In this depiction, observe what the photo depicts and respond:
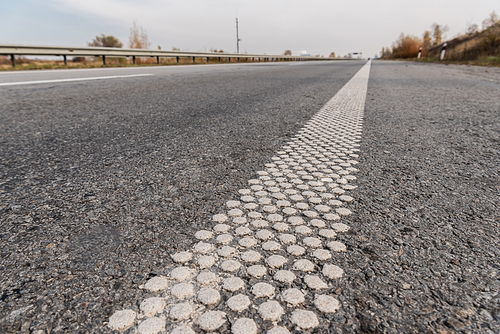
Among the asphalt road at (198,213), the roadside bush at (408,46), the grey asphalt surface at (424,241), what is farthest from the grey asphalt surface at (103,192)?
the roadside bush at (408,46)

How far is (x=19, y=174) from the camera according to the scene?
1.28 metres

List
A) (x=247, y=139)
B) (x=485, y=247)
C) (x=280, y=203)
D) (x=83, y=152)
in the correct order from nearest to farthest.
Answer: (x=485, y=247) < (x=280, y=203) < (x=83, y=152) < (x=247, y=139)

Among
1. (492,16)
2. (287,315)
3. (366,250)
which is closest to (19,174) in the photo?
(287,315)

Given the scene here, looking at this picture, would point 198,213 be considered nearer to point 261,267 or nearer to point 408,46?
point 261,267

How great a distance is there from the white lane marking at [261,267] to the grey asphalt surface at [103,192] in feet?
0.18

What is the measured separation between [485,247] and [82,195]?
1.27 meters

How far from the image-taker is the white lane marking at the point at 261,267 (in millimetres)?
594

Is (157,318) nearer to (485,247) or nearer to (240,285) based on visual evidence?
(240,285)

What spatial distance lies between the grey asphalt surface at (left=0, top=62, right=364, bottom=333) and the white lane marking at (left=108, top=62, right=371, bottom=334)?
55 millimetres

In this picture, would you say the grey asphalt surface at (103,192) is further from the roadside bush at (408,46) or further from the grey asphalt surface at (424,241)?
the roadside bush at (408,46)

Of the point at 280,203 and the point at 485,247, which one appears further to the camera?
the point at 280,203

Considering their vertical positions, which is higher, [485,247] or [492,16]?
[492,16]

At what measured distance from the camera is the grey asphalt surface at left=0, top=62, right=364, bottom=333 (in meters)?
0.65

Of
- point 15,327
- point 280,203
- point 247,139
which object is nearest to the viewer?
point 15,327
